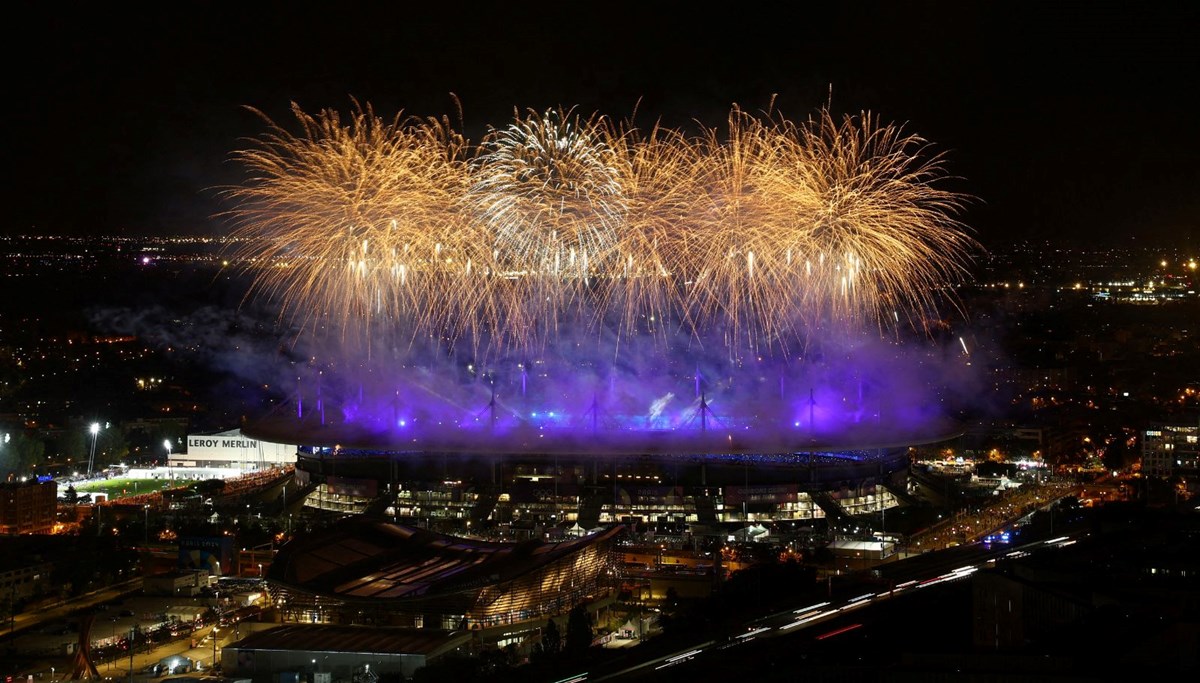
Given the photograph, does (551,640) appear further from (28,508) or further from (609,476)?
(28,508)

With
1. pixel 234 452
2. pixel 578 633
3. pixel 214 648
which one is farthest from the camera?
pixel 234 452

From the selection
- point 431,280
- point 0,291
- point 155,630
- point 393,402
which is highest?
point 0,291

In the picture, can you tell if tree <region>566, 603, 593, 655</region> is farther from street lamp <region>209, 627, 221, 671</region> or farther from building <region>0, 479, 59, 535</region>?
building <region>0, 479, 59, 535</region>

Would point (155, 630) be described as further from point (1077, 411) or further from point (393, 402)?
point (1077, 411)

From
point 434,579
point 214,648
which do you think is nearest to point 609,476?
point 434,579

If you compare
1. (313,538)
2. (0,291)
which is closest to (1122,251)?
(0,291)

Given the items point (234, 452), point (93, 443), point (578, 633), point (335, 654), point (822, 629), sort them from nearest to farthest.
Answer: point (822, 629), point (335, 654), point (578, 633), point (234, 452), point (93, 443)

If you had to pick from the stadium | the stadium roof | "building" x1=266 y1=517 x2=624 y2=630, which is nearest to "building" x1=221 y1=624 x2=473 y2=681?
the stadium roof
